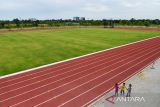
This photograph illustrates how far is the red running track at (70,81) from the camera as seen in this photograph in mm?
15922

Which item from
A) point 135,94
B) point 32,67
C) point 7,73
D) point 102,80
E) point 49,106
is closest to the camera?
point 49,106

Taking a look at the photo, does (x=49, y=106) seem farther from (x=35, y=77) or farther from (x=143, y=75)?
(x=143, y=75)

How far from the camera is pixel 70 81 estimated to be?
19.9 metres

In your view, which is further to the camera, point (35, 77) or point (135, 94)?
point (35, 77)

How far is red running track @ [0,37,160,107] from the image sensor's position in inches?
627

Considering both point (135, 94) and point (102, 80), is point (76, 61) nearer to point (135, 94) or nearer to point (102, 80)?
point (102, 80)

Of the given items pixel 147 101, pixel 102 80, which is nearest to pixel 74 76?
pixel 102 80

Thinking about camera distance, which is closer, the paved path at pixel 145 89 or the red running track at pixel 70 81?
the paved path at pixel 145 89

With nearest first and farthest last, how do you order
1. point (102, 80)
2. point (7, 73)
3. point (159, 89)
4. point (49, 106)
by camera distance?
1. point (49, 106)
2. point (159, 89)
3. point (102, 80)
4. point (7, 73)

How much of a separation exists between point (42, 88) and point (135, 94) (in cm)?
696

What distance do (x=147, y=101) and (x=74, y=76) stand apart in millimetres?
7628

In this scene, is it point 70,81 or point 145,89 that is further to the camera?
point 70,81

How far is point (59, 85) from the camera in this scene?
18.8 m

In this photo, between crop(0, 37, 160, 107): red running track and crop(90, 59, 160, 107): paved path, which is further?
crop(0, 37, 160, 107): red running track
